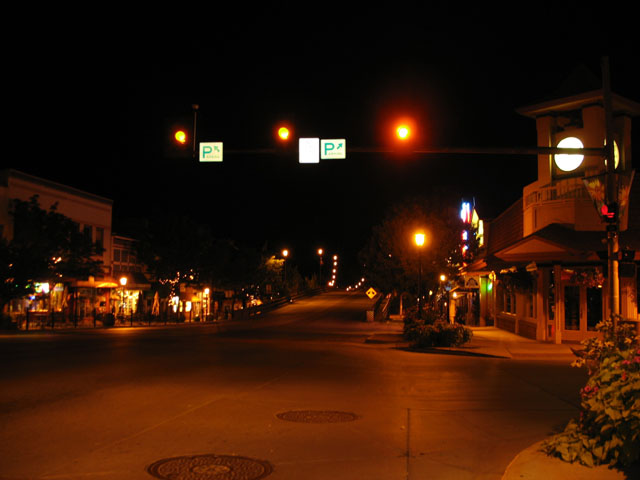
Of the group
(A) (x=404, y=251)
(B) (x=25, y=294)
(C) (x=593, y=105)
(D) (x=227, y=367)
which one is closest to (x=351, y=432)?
(D) (x=227, y=367)

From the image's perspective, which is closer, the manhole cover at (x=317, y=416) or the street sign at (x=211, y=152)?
the manhole cover at (x=317, y=416)

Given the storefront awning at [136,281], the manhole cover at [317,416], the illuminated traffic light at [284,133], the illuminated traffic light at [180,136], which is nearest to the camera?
the manhole cover at [317,416]

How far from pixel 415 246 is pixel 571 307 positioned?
18.2 metres

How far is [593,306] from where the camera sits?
2481 centimetres

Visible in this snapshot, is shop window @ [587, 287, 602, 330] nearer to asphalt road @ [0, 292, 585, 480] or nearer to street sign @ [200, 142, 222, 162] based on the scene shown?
asphalt road @ [0, 292, 585, 480]

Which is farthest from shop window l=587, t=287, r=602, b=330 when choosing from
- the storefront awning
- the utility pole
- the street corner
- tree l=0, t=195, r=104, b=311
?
the storefront awning

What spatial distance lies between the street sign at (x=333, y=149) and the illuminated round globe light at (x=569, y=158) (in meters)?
14.9

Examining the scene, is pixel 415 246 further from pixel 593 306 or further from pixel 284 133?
pixel 284 133

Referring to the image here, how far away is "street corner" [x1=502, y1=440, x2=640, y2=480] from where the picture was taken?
20.1 ft

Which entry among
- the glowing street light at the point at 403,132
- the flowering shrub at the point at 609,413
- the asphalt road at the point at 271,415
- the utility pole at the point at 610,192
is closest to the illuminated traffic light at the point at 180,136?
the glowing street light at the point at 403,132

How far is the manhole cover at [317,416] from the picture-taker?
9656mm

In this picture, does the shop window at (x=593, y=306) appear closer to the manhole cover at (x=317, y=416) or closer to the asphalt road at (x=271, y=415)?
the asphalt road at (x=271, y=415)

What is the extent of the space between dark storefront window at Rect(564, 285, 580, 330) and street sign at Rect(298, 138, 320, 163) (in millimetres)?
15871

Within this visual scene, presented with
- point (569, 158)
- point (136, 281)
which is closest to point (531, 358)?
point (569, 158)
